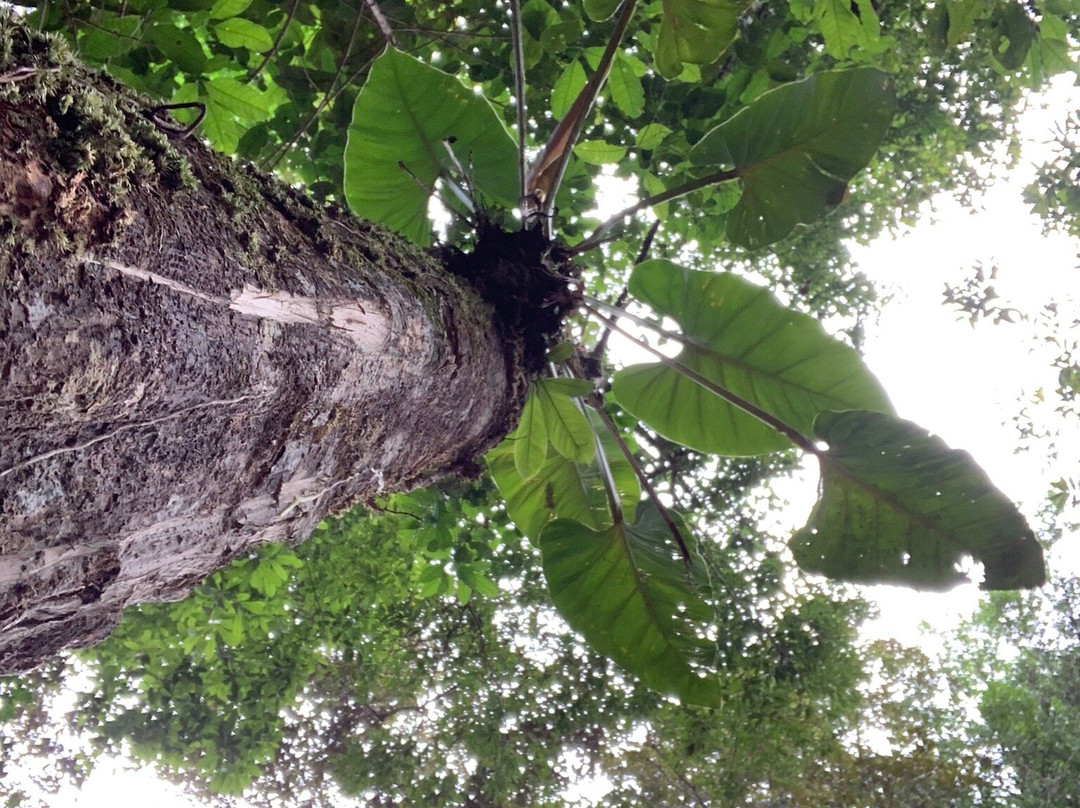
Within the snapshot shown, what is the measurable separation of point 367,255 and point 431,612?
4.34m

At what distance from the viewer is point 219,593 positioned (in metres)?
3.82

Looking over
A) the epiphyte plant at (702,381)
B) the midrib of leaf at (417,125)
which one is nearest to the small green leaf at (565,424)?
the epiphyte plant at (702,381)

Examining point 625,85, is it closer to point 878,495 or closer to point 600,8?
point 600,8

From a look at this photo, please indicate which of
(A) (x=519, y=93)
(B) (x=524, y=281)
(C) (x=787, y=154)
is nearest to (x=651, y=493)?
(B) (x=524, y=281)

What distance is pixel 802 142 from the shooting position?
6.64 ft

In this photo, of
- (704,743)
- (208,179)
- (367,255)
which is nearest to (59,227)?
(208,179)

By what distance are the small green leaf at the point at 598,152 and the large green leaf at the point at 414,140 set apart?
0.41m

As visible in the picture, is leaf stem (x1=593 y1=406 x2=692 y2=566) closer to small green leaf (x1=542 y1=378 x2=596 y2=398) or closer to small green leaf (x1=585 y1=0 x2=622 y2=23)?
small green leaf (x1=542 y1=378 x2=596 y2=398)

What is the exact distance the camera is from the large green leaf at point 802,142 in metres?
1.92

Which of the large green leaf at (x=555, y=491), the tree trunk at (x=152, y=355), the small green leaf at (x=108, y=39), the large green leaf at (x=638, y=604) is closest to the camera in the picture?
the tree trunk at (x=152, y=355)

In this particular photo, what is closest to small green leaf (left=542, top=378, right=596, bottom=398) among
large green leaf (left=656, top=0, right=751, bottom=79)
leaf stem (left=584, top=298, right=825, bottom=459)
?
leaf stem (left=584, top=298, right=825, bottom=459)

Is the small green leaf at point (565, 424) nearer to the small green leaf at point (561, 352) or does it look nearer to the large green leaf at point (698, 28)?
the small green leaf at point (561, 352)

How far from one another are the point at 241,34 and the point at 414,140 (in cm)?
48

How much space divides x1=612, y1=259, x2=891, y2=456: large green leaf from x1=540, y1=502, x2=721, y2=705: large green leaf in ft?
1.44
